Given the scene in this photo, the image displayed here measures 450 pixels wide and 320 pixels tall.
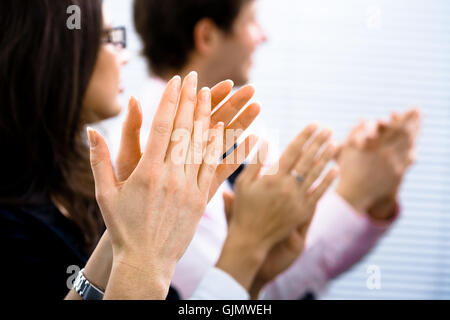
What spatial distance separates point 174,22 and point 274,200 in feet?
1.49

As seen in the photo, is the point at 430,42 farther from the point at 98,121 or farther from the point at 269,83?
the point at 98,121

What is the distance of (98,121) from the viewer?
80 cm

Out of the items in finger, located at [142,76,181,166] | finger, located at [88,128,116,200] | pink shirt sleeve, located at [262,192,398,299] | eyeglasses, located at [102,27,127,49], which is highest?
eyeglasses, located at [102,27,127,49]

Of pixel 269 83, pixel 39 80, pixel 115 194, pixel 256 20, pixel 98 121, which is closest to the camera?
pixel 115 194

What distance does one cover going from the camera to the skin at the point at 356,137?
3.23 feet

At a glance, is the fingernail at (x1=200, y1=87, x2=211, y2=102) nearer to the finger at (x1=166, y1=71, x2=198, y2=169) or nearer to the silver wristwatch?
the finger at (x1=166, y1=71, x2=198, y2=169)

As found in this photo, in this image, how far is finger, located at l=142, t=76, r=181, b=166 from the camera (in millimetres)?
398

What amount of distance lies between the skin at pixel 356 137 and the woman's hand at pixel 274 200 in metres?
0.28

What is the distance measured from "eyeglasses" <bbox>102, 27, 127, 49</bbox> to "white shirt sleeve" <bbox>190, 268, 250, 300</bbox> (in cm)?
35

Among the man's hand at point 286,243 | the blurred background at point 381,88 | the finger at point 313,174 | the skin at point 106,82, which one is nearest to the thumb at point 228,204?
the man's hand at point 286,243

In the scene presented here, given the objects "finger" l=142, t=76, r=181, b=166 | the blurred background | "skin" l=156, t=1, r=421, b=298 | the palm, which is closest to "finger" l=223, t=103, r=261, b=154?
the palm

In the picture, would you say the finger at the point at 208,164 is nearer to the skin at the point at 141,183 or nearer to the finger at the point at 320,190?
the skin at the point at 141,183
